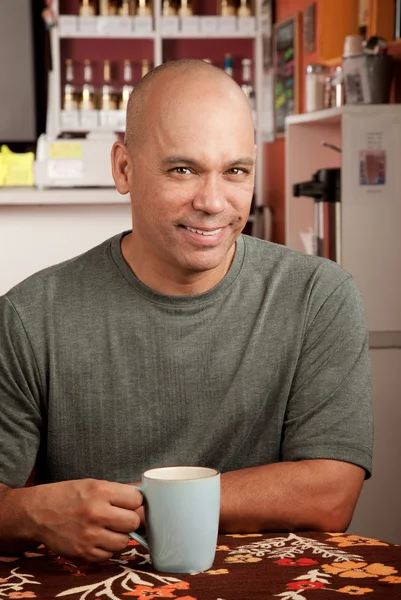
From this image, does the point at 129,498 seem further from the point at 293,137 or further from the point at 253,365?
the point at 293,137

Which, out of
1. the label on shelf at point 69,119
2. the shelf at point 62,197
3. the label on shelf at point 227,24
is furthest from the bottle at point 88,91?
the shelf at point 62,197

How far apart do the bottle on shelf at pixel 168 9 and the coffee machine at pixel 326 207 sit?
3604 mm

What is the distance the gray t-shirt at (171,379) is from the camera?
124cm

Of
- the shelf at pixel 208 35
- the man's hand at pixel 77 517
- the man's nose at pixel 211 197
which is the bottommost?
the man's hand at pixel 77 517

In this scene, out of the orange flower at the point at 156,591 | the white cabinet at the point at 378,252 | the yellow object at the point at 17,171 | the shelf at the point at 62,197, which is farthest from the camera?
the yellow object at the point at 17,171

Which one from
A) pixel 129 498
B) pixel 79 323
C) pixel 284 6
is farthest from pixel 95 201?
pixel 129 498

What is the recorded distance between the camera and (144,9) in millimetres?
6180

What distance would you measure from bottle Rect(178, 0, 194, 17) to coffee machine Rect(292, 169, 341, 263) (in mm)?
3658

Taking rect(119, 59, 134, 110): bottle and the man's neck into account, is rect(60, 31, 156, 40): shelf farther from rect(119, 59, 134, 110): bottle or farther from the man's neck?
the man's neck

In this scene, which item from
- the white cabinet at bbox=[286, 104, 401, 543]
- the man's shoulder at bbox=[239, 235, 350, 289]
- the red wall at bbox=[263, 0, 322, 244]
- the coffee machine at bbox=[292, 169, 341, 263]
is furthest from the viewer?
the red wall at bbox=[263, 0, 322, 244]

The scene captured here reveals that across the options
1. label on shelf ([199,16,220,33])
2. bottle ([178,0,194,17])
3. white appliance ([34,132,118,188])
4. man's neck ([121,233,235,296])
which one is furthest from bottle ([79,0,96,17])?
man's neck ([121,233,235,296])

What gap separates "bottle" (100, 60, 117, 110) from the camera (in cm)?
637

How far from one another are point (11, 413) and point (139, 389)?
170mm

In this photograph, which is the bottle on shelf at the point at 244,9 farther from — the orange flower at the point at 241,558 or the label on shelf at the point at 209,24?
the orange flower at the point at 241,558
